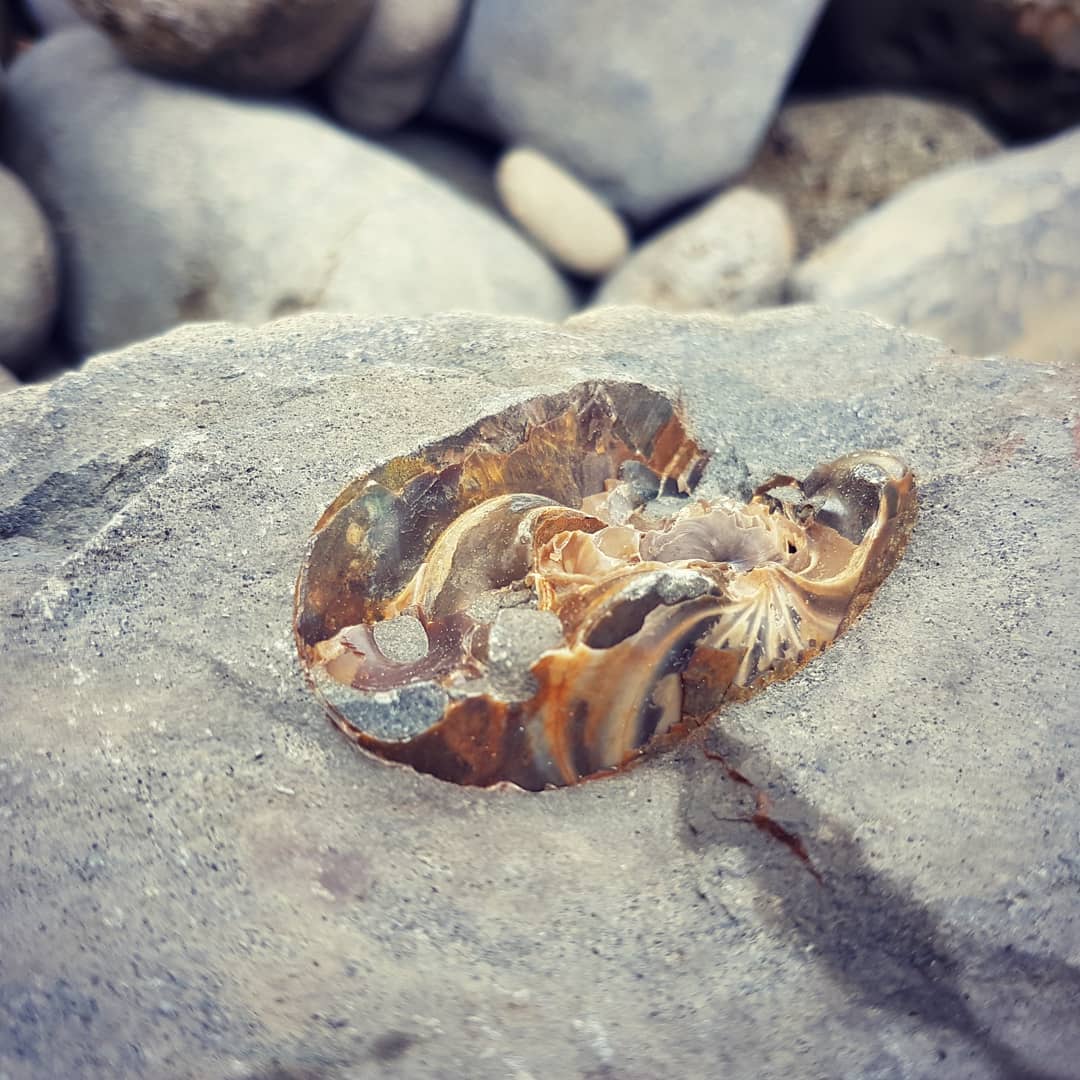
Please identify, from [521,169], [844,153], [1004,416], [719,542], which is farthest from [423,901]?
[844,153]

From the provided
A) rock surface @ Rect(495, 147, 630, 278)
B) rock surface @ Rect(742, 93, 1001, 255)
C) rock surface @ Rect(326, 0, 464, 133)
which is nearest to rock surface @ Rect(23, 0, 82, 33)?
rock surface @ Rect(326, 0, 464, 133)

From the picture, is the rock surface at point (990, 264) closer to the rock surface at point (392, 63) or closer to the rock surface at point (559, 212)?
the rock surface at point (559, 212)

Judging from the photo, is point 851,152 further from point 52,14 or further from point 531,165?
point 52,14

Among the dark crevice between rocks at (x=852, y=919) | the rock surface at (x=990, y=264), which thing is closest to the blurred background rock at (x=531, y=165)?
the rock surface at (x=990, y=264)

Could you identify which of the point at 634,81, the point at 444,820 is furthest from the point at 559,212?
the point at 444,820

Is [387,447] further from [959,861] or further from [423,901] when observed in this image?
Answer: [959,861]

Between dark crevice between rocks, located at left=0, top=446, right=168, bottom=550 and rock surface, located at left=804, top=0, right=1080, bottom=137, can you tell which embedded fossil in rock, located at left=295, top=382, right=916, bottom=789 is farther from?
rock surface, located at left=804, top=0, right=1080, bottom=137

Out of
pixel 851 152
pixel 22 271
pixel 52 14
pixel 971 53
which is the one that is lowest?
pixel 22 271
